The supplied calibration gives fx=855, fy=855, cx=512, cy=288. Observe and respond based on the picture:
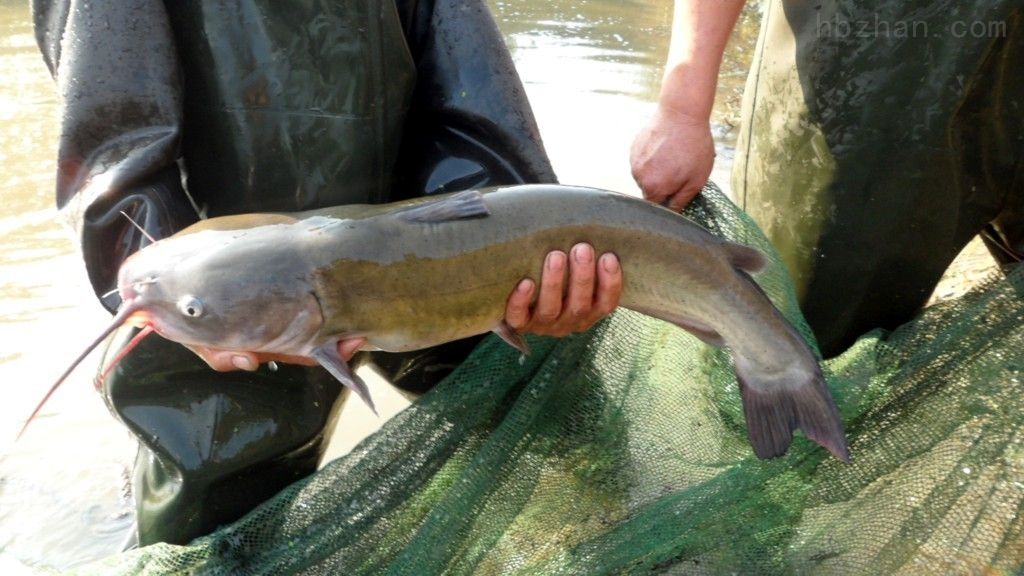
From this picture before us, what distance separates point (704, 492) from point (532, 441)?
46cm

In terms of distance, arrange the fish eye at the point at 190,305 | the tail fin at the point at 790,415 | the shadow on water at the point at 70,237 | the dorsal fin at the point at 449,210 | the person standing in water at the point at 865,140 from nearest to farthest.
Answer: the fish eye at the point at 190,305, the dorsal fin at the point at 449,210, the tail fin at the point at 790,415, the person standing in water at the point at 865,140, the shadow on water at the point at 70,237

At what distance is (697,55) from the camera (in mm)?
2475

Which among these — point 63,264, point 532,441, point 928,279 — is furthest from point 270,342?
point 63,264

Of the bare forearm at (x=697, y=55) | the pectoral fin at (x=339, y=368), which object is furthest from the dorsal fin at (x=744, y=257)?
the pectoral fin at (x=339, y=368)

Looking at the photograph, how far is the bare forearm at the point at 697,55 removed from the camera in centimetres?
241

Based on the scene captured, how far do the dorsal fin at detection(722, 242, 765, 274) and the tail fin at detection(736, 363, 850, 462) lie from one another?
28 cm

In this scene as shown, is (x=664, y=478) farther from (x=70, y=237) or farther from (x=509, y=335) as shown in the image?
(x=70, y=237)

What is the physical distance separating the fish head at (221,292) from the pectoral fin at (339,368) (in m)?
0.06

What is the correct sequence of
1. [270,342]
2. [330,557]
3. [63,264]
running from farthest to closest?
1. [63,264]
2. [330,557]
3. [270,342]

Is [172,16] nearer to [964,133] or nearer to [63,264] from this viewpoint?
[964,133]

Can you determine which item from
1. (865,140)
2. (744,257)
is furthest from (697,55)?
(744,257)

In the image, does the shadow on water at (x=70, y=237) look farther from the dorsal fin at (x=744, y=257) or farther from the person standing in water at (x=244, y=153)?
the dorsal fin at (x=744, y=257)

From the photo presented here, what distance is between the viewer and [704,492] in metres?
2.07

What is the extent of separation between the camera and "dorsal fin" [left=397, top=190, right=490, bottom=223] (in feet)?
6.14
